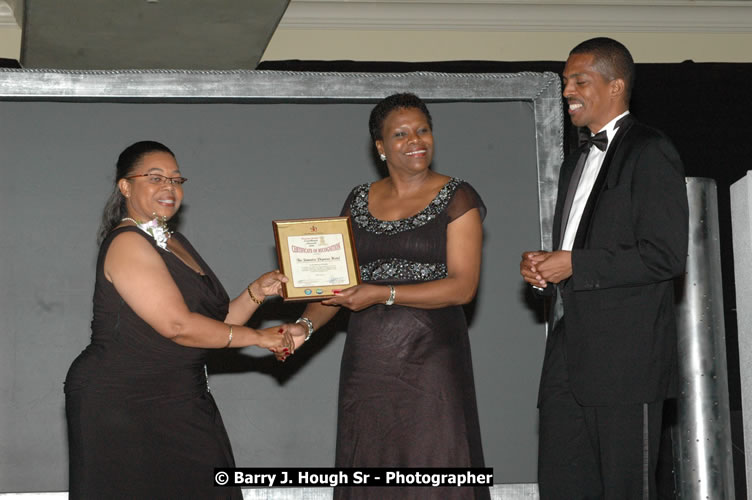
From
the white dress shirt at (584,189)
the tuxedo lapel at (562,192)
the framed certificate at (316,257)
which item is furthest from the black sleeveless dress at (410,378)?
the white dress shirt at (584,189)

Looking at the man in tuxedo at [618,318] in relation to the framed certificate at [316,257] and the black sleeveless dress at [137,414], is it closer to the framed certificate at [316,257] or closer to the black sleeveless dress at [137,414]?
the framed certificate at [316,257]

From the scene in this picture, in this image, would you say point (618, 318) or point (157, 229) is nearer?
point (618, 318)

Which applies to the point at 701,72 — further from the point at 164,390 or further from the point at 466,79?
the point at 164,390

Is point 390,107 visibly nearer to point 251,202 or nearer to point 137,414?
point 137,414

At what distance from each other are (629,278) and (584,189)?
0.39m

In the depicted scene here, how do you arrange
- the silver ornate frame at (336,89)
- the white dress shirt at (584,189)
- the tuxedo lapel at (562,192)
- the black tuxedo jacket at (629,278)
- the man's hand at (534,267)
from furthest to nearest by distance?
the silver ornate frame at (336,89)
the tuxedo lapel at (562,192)
the white dress shirt at (584,189)
the man's hand at (534,267)
the black tuxedo jacket at (629,278)

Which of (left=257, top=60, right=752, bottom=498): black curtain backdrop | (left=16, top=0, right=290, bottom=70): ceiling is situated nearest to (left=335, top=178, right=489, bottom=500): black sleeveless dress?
(left=16, top=0, right=290, bottom=70): ceiling

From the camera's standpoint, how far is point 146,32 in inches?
210

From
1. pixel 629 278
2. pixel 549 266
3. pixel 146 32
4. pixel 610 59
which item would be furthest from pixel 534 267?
pixel 146 32

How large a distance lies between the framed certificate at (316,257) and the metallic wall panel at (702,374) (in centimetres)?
139

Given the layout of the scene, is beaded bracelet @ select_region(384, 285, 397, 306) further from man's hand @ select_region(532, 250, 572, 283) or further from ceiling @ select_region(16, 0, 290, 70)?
ceiling @ select_region(16, 0, 290, 70)

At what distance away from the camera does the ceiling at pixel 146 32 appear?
495cm

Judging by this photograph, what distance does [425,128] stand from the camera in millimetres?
3650

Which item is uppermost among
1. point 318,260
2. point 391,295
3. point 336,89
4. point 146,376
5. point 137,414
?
point 336,89
